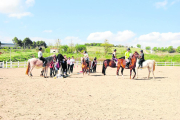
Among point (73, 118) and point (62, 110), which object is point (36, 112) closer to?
point (62, 110)

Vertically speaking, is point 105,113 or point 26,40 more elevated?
point 26,40

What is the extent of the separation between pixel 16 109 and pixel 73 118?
2.11 m

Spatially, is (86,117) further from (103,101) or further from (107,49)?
(107,49)

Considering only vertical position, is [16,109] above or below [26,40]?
below

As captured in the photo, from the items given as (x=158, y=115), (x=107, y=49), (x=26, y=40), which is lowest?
(x=158, y=115)

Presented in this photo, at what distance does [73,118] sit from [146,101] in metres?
3.40

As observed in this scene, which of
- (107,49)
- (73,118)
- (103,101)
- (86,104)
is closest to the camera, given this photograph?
(73,118)

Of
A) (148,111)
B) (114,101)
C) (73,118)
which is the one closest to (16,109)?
(73,118)

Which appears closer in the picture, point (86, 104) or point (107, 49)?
point (86, 104)

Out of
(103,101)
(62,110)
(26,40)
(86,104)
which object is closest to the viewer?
(62,110)

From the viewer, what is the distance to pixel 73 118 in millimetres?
4766

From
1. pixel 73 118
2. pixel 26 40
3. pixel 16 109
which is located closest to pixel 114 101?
pixel 73 118

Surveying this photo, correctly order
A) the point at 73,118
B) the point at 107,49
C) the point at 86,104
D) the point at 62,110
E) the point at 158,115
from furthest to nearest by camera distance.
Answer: the point at 107,49 → the point at 86,104 → the point at 62,110 → the point at 158,115 → the point at 73,118

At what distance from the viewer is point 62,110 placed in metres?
5.44
